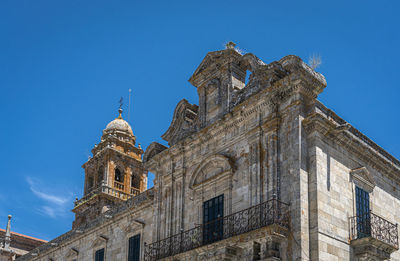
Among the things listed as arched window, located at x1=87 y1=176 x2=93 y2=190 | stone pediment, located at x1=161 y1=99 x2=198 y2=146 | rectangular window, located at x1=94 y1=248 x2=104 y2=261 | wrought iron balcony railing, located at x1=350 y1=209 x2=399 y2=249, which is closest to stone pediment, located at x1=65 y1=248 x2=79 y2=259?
rectangular window, located at x1=94 y1=248 x2=104 y2=261

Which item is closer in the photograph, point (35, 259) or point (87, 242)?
point (87, 242)

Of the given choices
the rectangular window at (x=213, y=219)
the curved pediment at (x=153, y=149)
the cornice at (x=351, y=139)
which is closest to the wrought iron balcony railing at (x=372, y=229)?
the cornice at (x=351, y=139)

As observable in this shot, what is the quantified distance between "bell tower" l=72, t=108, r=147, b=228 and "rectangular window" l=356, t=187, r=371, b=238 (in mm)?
25300

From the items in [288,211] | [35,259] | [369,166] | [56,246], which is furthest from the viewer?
[35,259]

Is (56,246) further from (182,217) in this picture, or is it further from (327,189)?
(327,189)

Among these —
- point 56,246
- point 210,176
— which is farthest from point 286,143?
point 56,246

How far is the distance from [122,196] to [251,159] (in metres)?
25.3

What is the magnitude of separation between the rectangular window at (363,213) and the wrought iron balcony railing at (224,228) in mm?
2759

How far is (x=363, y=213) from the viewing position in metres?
18.7

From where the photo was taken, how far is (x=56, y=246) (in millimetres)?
30438

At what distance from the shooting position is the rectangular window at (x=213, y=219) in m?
18.9

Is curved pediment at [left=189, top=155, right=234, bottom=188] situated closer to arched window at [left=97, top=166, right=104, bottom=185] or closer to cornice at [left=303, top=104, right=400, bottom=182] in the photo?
cornice at [left=303, top=104, right=400, bottom=182]

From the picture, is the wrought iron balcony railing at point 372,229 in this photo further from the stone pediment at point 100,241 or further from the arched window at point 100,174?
the arched window at point 100,174

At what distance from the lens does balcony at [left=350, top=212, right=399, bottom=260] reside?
17.3 meters
